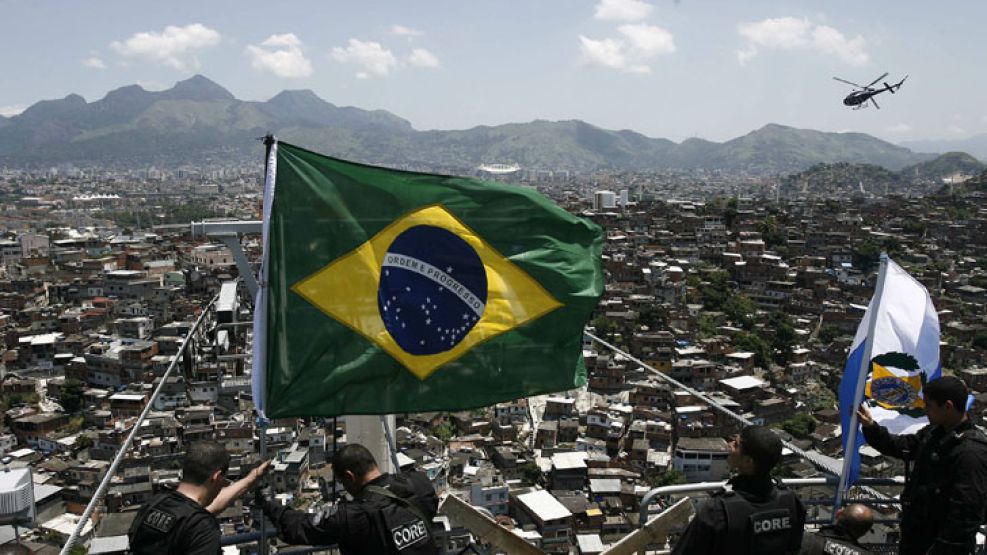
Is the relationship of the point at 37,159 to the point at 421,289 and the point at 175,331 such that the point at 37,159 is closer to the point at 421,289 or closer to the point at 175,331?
the point at 175,331

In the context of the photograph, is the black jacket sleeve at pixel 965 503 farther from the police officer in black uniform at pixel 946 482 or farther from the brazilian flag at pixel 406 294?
the brazilian flag at pixel 406 294

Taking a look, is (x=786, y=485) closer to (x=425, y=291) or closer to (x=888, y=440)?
(x=888, y=440)

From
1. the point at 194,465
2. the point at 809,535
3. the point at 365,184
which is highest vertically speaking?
the point at 365,184

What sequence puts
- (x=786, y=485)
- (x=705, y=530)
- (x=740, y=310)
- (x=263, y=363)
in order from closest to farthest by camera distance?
(x=705, y=530)
(x=786, y=485)
(x=263, y=363)
(x=740, y=310)

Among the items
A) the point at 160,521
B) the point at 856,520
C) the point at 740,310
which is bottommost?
the point at 740,310

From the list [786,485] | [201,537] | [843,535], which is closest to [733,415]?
[786,485]

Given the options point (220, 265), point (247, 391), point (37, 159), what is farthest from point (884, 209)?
point (37, 159)

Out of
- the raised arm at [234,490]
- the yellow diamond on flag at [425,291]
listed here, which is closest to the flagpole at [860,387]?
the yellow diamond on flag at [425,291]
